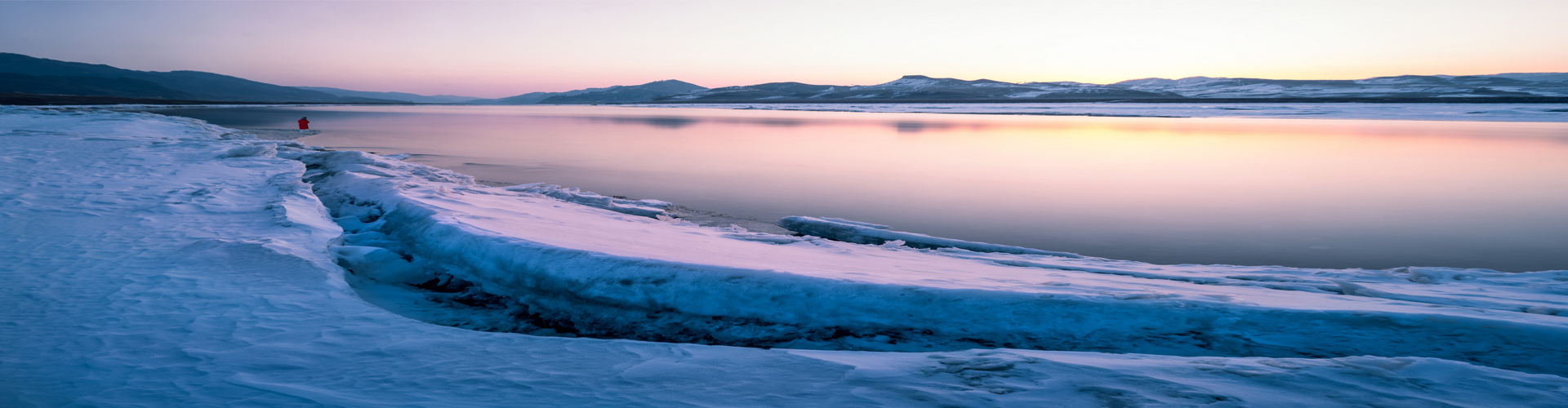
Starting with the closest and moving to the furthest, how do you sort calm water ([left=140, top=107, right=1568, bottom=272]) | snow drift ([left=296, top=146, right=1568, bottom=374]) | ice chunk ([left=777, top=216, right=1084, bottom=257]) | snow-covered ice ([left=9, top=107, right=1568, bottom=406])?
1. snow-covered ice ([left=9, top=107, right=1568, bottom=406])
2. snow drift ([left=296, top=146, right=1568, bottom=374])
3. ice chunk ([left=777, top=216, right=1084, bottom=257])
4. calm water ([left=140, top=107, right=1568, bottom=272])

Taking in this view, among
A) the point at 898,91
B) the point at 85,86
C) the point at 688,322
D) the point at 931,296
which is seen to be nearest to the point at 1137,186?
the point at 931,296

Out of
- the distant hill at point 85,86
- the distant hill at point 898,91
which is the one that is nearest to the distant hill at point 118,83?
the distant hill at point 85,86

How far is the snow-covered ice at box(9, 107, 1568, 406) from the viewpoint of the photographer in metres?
2.45

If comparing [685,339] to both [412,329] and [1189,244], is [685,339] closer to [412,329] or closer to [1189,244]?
[412,329]

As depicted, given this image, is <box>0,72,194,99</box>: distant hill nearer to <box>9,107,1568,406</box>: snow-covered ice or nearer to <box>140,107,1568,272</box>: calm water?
<box>140,107,1568,272</box>: calm water

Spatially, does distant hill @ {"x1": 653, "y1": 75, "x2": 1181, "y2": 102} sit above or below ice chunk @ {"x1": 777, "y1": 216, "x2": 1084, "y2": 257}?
above

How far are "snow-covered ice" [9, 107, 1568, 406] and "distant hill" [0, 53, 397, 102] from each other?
15411 cm

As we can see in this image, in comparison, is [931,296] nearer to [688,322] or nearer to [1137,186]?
[688,322]

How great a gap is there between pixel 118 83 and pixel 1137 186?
599 ft

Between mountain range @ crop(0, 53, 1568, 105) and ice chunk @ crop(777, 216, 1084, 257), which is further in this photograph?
mountain range @ crop(0, 53, 1568, 105)

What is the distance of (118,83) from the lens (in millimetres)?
131000

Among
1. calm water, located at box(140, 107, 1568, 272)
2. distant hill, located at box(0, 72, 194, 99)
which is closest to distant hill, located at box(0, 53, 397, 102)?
distant hill, located at box(0, 72, 194, 99)

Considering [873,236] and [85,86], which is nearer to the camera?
[873,236]

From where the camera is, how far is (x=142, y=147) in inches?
476
